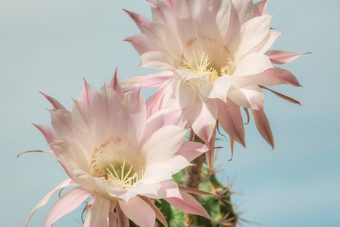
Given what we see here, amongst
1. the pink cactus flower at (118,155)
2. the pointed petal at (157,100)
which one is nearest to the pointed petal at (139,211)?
the pink cactus flower at (118,155)

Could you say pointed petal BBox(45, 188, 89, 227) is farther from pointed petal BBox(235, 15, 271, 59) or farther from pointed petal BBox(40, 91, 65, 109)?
pointed petal BBox(235, 15, 271, 59)

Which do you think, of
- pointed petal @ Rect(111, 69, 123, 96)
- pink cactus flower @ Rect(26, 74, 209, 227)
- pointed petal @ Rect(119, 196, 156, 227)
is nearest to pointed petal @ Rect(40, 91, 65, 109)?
pink cactus flower @ Rect(26, 74, 209, 227)

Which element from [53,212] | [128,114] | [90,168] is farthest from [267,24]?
[53,212]

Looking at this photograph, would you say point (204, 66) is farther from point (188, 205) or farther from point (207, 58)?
point (188, 205)

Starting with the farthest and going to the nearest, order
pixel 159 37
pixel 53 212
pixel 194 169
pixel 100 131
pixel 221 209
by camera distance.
→ 1. pixel 221 209
2. pixel 194 169
3. pixel 159 37
4. pixel 100 131
5. pixel 53 212

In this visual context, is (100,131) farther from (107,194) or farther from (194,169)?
(194,169)

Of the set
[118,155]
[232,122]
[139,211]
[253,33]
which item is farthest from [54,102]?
[253,33]
